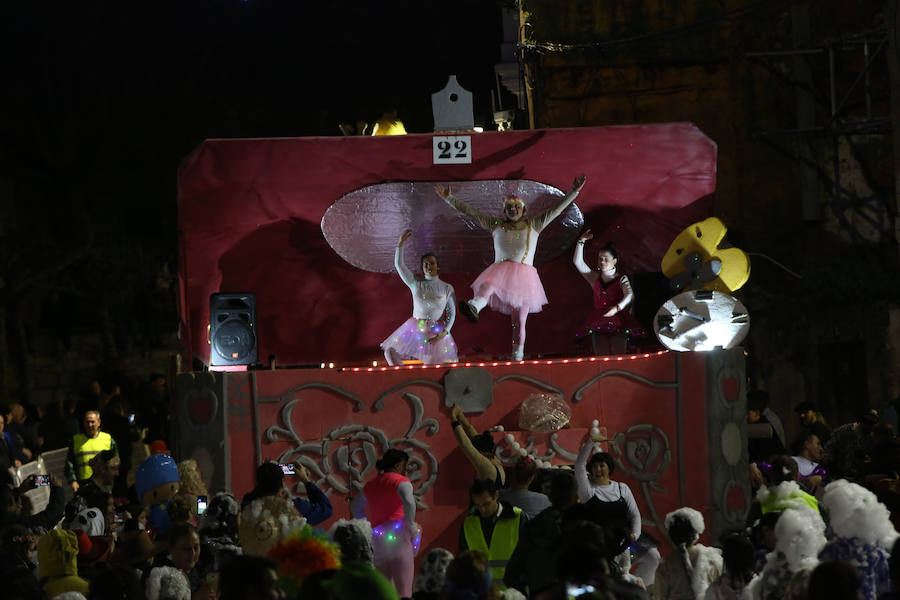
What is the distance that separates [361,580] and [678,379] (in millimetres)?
6754

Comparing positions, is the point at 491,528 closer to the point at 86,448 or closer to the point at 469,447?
the point at 469,447

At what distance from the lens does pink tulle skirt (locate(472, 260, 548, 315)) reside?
1278 centimetres

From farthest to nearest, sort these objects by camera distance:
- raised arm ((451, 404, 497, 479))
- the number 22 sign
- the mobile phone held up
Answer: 1. the number 22 sign
2. raised arm ((451, 404, 497, 479))
3. the mobile phone held up

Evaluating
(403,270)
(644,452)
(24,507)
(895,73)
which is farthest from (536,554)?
(895,73)

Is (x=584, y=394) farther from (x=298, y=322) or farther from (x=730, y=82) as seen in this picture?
(x=730, y=82)

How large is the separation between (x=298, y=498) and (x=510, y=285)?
475 cm

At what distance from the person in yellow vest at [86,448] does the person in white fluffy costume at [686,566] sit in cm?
662

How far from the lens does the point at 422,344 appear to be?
1284 cm

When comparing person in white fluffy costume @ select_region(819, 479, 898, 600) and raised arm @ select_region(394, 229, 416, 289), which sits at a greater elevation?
raised arm @ select_region(394, 229, 416, 289)

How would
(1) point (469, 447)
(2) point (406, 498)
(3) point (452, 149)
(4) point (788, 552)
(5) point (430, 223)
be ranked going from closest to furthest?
1. (4) point (788, 552)
2. (2) point (406, 498)
3. (1) point (469, 447)
4. (3) point (452, 149)
5. (5) point (430, 223)

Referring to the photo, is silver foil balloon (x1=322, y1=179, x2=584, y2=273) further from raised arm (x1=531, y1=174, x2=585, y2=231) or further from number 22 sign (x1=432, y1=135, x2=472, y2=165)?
raised arm (x1=531, y1=174, x2=585, y2=231)

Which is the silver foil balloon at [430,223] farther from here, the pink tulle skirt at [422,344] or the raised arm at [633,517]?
the raised arm at [633,517]

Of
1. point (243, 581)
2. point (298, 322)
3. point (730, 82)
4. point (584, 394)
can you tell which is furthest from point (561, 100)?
point (243, 581)

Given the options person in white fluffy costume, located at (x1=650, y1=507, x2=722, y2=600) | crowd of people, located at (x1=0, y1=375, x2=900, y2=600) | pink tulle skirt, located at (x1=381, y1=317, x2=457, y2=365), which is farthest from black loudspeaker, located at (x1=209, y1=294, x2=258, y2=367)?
person in white fluffy costume, located at (x1=650, y1=507, x2=722, y2=600)
